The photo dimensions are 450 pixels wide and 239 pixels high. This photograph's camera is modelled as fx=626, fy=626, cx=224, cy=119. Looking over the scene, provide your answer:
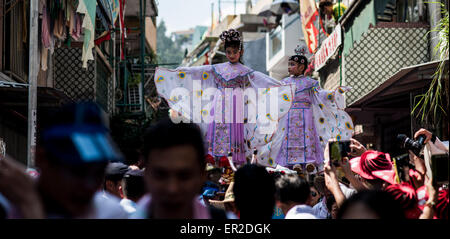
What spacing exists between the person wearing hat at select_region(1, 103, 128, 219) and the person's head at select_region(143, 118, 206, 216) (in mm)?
344

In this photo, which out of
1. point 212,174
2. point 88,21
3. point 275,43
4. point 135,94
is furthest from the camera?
point 135,94

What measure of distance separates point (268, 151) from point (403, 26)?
822cm

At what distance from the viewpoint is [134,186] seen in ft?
14.6

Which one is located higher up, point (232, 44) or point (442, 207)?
point (232, 44)

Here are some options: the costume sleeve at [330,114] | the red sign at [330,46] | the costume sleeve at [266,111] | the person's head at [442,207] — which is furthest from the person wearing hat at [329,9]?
the person's head at [442,207]

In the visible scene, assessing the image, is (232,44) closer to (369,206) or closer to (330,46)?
(369,206)

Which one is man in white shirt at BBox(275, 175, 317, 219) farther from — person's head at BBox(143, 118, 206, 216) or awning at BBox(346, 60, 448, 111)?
awning at BBox(346, 60, 448, 111)

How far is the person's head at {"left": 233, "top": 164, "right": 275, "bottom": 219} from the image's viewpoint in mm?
3162

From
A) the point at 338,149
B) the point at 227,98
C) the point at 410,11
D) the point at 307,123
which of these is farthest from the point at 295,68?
the point at 410,11

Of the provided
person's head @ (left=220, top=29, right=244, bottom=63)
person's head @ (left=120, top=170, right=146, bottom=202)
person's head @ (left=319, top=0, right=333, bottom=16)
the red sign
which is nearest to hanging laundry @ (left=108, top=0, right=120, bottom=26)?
the red sign

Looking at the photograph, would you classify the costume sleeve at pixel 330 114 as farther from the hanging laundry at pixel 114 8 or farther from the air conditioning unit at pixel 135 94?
the air conditioning unit at pixel 135 94

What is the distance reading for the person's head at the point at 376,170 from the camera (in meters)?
4.16

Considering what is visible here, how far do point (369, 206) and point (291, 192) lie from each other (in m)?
1.32

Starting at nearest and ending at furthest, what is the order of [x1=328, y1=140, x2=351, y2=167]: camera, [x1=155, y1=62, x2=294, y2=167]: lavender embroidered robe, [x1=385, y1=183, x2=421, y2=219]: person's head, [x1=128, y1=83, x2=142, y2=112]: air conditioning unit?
[x1=385, y1=183, x2=421, y2=219]: person's head
[x1=328, y1=140, x2=351, y2=167]: camera
[x1=155, y1=62, x2=294, y2=167]: lavender embroidered robe
[x1=128, y1=83, x2=142, y2=112]: air conditioning unit
